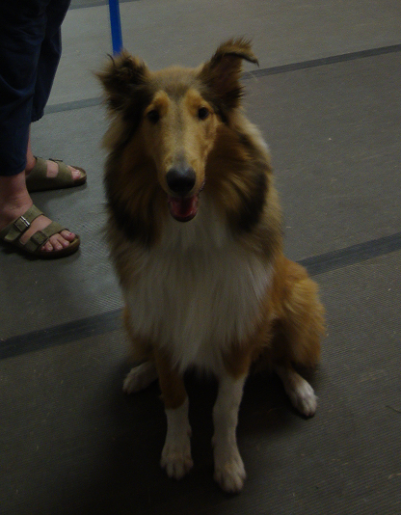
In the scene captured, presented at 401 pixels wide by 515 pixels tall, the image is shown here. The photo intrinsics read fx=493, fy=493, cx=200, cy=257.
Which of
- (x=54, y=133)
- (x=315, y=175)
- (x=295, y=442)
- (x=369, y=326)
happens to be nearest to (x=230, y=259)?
(x=295, y=442)

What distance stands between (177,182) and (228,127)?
0.82ft

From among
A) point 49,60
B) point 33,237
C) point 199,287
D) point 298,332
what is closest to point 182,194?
point 199,287

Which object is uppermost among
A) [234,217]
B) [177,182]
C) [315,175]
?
[177,182]

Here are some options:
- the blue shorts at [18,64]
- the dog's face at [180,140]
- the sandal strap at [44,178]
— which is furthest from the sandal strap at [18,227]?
the dog's face at [180,140]

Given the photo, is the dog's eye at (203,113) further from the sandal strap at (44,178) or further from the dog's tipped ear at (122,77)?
the sandal strap at (44,178)

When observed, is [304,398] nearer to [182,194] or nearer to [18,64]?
[182,194]

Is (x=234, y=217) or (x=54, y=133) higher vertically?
(x=234, y=217)

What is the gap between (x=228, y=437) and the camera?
4.53 ft

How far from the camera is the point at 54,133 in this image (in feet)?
9.78

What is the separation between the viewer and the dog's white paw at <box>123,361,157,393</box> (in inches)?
63.4

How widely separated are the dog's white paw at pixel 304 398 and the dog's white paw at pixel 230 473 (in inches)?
10.3

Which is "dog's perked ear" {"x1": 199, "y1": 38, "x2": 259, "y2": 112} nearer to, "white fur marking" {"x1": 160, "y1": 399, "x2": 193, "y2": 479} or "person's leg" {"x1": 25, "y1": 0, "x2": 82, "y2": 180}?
"white fur marking" {"x1": 160, "y1": 399, "x2": 193, "y2": 479}

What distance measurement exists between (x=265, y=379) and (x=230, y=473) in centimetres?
38

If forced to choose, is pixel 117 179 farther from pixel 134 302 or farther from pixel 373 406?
pixel 373 406
